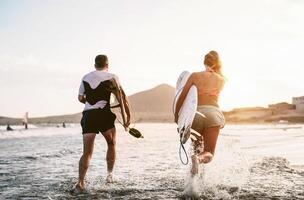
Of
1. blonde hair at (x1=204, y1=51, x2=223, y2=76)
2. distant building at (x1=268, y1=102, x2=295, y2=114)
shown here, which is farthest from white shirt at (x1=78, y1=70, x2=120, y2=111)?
distant building at (x1=268, y1=102, x2=295, y2=114)

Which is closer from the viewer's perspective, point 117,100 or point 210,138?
point 210,138

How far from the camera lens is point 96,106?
6762 millimetres

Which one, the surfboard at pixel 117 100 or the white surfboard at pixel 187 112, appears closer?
the white surfboard at pixel 187 112

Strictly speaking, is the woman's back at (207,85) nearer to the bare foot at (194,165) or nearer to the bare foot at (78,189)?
the bare foot at (194,165)

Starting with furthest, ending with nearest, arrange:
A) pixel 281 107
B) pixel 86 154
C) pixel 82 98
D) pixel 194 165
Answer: pixel 281 107
pixel 82 98
pixel 86 154
pixel 194 165

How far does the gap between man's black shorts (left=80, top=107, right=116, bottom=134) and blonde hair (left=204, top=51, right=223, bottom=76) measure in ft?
6.02

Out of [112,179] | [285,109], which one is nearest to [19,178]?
[112,179]

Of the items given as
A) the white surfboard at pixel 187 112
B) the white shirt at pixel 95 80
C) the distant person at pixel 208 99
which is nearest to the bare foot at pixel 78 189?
the white shirt at pixel 95 80

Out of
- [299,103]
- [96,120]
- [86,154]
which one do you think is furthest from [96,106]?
[299,103]

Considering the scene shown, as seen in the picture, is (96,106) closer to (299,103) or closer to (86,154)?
(86,154)

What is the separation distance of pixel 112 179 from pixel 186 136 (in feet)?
5.96

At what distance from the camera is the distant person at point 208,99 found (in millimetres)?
6305

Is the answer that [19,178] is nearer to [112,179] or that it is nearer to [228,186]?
[112,179]

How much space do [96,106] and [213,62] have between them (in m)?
2.02
